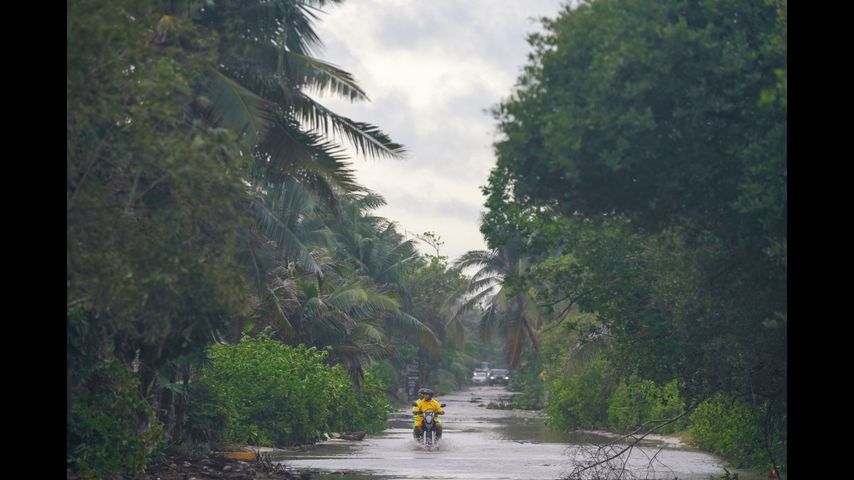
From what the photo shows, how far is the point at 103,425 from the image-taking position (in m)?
15.6

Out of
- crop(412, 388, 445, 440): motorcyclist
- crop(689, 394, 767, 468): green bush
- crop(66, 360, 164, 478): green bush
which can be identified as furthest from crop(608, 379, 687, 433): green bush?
crop(66, 360, 164, 478): green bush

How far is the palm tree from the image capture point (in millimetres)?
56344

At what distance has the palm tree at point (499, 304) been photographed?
185 ft

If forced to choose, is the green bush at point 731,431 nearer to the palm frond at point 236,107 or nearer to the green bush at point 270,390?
the palm frond at point 236,107

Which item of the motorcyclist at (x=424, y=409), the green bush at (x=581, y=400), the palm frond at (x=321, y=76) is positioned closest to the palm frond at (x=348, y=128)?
the palm frond at (x=321, y=76)

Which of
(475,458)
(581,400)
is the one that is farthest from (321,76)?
(581,400)

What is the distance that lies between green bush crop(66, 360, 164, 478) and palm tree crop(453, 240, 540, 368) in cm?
3998

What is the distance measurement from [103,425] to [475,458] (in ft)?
41.0

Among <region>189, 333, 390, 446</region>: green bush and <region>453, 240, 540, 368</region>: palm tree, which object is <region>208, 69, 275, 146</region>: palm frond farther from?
<region>453, 240, 540, 368</region>: palm tree

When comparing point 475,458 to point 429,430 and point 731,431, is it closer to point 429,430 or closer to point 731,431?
point 429,430

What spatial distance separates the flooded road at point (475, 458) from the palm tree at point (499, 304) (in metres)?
15.4
